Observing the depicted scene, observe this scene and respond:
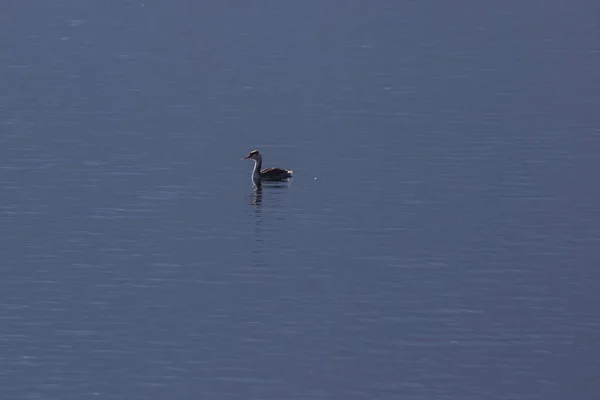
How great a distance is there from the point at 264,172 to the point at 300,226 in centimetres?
527

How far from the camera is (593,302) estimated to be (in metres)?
31.6

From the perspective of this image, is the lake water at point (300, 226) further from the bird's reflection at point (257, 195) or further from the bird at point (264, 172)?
the bird at point (264, 172)

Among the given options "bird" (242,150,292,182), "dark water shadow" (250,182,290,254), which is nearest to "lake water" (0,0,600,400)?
"dark water shadow" (250,182,290,254)

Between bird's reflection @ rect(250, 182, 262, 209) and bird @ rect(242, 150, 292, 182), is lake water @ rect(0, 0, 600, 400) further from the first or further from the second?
bird @ rect(242, 150, 292, 182)

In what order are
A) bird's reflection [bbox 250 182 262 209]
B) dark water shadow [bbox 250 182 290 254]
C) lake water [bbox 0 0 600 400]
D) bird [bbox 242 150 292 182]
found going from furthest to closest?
bird [bbox 242 150 292 182] < bird's reflection [bbox 250 182 262 209] < dark water shadow [bbox 250 182 290 254] < lake water [bbox 0 0 600 400]

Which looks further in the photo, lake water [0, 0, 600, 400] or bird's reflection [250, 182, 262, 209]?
bird's reflection [250, 182, 262, 209]

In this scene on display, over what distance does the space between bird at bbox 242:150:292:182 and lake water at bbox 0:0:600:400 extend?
14.3 inches

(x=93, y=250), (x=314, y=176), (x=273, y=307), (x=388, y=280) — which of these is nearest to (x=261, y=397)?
(x=273, y=307)

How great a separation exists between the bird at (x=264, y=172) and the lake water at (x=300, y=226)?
36 centimetres

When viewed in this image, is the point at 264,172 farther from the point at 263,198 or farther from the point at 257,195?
the point at 263,198

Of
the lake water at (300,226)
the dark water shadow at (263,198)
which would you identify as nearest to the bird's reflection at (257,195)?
the dark water shadow at (263,198)

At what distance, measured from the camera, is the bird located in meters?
42.2

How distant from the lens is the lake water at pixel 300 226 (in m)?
27.9

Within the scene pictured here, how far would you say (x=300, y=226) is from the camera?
37281mm
